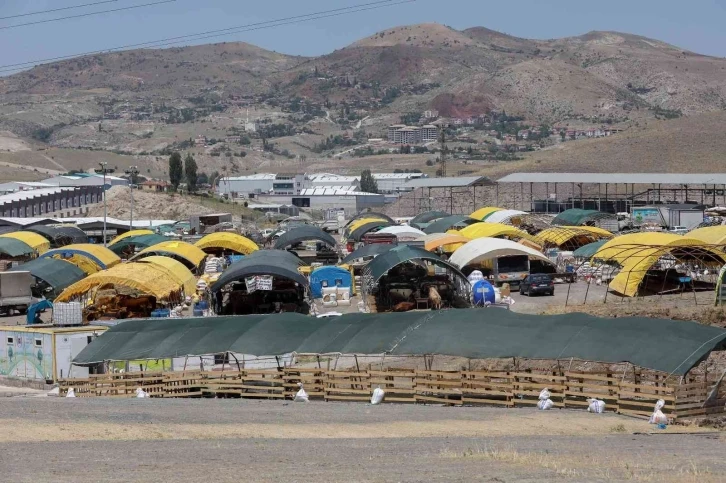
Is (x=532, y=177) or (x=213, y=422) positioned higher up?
(x=532, y=177)

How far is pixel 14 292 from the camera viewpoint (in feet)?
121

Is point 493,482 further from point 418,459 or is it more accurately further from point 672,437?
point 672,437

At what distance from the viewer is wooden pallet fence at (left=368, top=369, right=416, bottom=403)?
21578mm

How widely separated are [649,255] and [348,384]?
15.6 m

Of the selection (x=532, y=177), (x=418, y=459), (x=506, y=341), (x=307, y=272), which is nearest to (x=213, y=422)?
(x=418, y=459)

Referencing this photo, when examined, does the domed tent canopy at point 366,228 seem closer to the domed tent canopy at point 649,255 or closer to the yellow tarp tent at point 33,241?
the yellow tarp tent at point 33,241

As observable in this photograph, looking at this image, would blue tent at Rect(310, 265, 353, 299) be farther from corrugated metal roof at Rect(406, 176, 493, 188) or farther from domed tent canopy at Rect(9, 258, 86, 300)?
corrugated metal roof at Rect(406, 176, 493, 188)

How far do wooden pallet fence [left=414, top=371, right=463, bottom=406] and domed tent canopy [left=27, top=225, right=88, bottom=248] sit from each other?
133 ft

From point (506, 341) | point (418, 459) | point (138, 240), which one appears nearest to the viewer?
point (418, 459)

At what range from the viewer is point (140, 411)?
65.3 feet

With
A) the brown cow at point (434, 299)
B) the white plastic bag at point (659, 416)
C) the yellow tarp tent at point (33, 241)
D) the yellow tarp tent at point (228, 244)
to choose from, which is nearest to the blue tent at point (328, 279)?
the brown cow at point (434, 299)

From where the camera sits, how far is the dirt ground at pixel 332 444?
46.3 feet

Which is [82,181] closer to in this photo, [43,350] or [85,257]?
[85,257]

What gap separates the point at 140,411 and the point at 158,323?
6221mm
